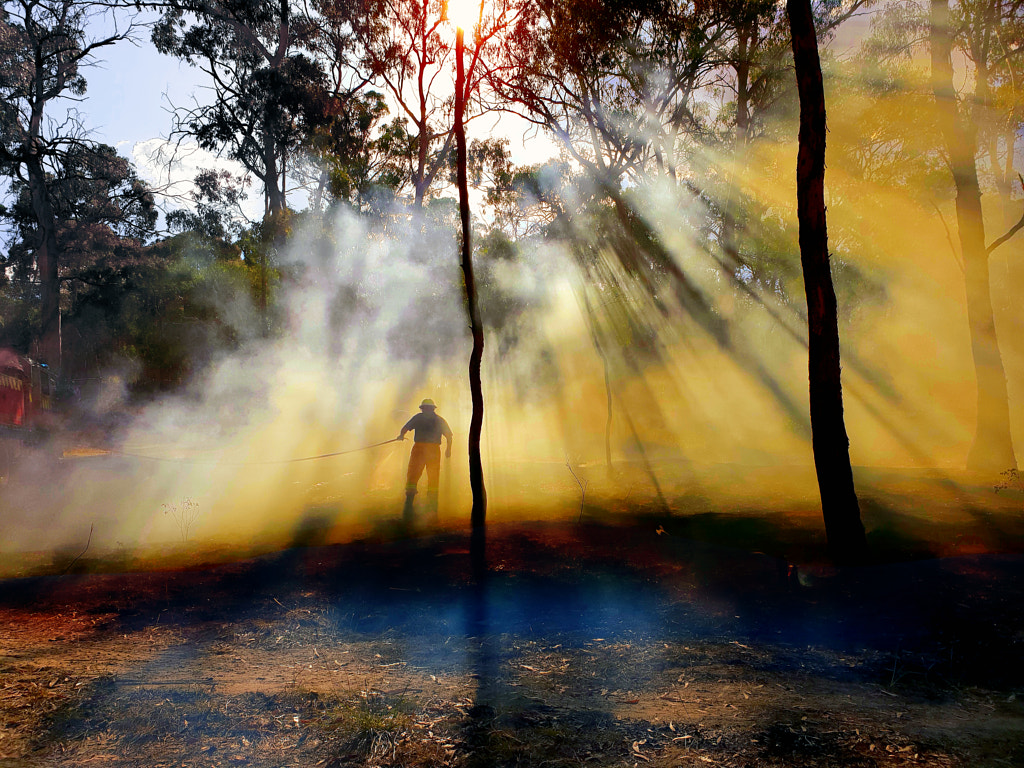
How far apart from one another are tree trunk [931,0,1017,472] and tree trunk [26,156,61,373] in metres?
27.9

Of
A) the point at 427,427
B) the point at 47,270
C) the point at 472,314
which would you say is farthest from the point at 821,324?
the point at 47,270

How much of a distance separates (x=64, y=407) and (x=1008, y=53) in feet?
96.4

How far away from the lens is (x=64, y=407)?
22.4 m

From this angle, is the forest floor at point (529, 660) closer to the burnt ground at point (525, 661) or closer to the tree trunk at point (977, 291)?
the burnt ground at point (525, 661)

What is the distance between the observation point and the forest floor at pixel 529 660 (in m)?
3.13

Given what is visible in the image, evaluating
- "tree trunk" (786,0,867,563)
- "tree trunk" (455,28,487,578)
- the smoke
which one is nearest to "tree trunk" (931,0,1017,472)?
the smoke

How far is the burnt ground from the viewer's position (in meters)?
3.13

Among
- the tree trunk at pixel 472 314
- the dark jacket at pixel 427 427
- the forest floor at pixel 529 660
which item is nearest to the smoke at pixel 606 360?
the dark jacket at pixel 427 427

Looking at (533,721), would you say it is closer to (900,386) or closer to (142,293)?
(900,386)

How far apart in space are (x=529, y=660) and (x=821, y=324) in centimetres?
460

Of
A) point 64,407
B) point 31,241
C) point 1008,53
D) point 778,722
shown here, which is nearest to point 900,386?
point 1008,53

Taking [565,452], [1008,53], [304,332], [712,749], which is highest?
[1008,53]

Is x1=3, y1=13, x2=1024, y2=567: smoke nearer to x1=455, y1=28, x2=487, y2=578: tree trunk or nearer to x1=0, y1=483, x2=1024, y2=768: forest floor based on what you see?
x1=455, y1=28, x2=487, y2=578: tree trunk

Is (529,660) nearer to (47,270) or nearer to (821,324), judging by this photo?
(821,324)
